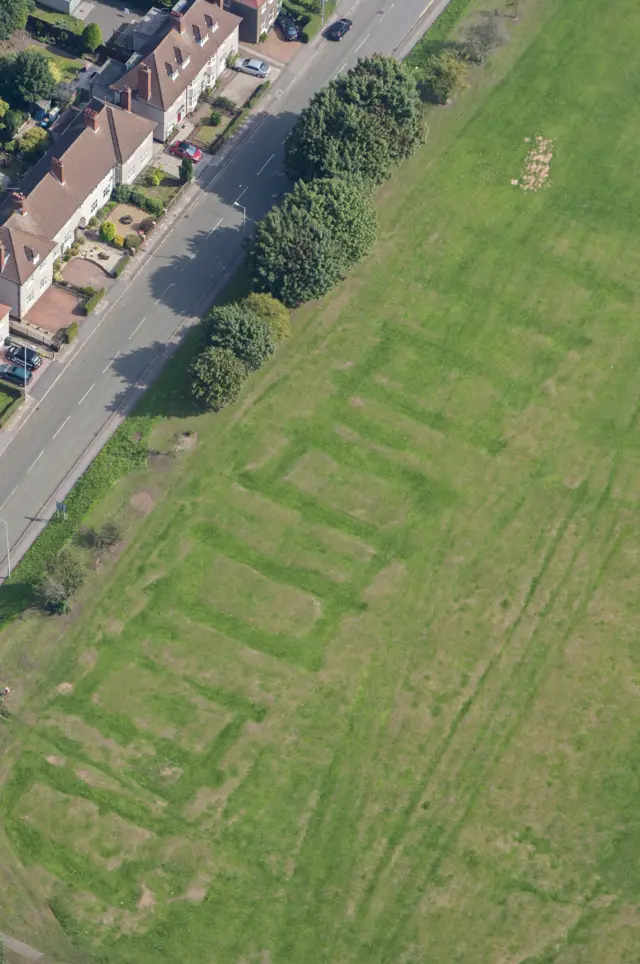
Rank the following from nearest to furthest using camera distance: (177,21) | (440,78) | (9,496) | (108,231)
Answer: (9,496) < (108,231) < (177,21) < (440,78)

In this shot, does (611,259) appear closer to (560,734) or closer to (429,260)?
(429,260)

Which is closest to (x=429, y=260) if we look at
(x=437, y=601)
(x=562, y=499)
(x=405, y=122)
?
(x=405, y=122)

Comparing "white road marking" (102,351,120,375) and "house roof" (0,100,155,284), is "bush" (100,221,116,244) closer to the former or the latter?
"house roof" (0,100,155,284)

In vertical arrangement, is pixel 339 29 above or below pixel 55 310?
above

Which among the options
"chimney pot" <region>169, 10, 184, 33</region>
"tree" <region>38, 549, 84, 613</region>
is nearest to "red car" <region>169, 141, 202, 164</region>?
"chimney pot" <region>169, 10, 184, 33</region>

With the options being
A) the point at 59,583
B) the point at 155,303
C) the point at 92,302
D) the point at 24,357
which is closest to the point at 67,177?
the point at 92,302

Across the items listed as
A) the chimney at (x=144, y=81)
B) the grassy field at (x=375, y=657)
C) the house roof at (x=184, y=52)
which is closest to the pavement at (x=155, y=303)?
the grassy field at (x=375, y=657)

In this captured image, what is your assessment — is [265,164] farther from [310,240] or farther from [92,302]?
[92,302]
